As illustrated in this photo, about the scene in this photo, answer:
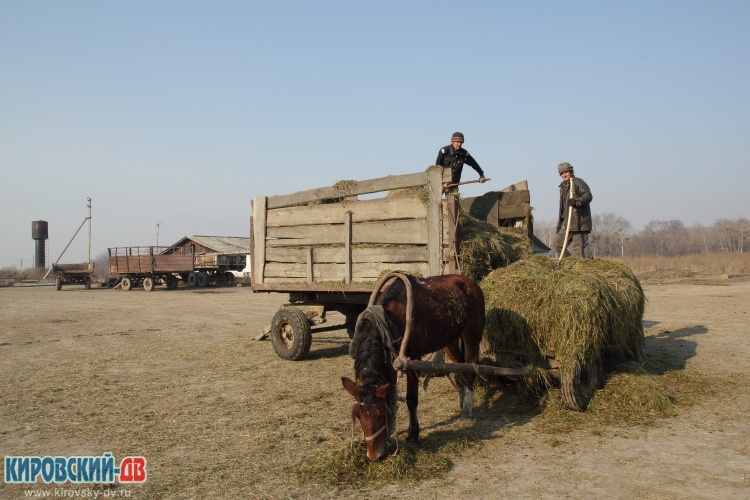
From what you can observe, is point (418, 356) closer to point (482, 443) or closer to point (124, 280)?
point (482, 443)

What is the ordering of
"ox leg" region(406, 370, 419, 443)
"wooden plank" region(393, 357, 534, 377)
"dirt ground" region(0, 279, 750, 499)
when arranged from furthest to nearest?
1. "ox leg" region(406, 370, 419, 443)
2. "wooden plank" region(393, 357, 534, 377)
3. "dirt ground" region(0, 279, 750, 499)

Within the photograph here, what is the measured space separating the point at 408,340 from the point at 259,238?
5.20 meters

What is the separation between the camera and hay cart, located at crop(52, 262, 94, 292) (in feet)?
121

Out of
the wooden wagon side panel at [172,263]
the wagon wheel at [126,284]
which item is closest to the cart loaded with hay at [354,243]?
the wooden wagon side panel at [172,263]

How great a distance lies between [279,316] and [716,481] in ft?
21.4

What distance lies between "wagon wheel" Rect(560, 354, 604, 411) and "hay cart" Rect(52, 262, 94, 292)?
38.6 meters

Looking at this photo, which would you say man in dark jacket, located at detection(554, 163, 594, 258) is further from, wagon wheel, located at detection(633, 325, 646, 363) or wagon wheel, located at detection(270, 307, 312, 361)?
wagon wheel, located at detection(270, 307, 312, 361)

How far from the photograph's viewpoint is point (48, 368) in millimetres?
8445

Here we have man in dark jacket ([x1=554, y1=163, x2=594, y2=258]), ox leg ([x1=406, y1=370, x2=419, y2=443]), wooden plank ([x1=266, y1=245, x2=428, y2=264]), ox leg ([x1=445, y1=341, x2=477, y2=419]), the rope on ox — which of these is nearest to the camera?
the rope on ox

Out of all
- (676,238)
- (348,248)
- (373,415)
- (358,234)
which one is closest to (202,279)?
(348,248)

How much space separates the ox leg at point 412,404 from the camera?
4.67 metres

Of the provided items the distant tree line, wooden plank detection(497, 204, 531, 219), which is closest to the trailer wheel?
wooden plank detection(497, 204, 531, 219)

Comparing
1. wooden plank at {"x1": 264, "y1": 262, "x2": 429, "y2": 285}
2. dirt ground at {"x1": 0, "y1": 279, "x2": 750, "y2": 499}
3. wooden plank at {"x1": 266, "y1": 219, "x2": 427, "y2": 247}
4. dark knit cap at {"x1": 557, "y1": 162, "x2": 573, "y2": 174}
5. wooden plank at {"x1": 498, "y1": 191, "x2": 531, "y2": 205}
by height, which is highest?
dark knit cap at {"x1": 557, "y1": 162, "x2": 573, "y2": 174}

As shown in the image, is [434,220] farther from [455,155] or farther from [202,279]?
[202,279]
